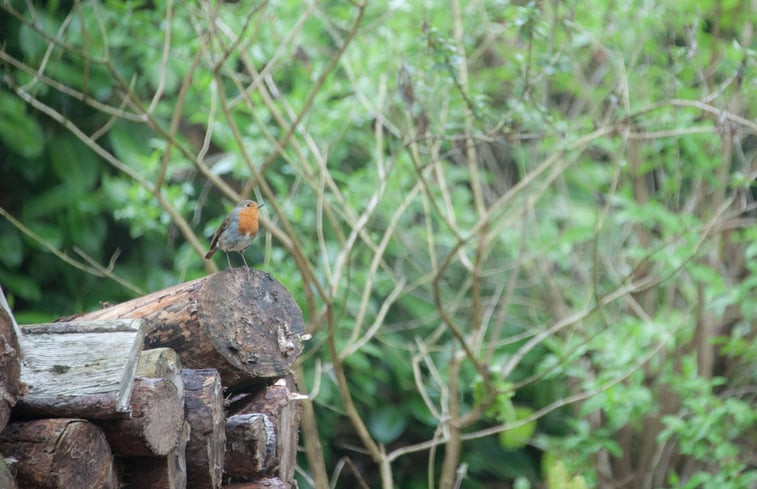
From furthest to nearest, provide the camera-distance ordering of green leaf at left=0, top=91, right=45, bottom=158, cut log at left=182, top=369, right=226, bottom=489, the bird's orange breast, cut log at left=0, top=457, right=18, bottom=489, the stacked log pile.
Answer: green leaf at left=0, top=91, right=45, bottom=158, the bird's orange breast, cut log at left=182, top=369, right=226, bottom=489, the stacked log pile, cut log at left=0, top=457, right=18, bottom=489

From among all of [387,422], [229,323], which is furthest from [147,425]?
[387,422]

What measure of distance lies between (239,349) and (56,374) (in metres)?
0.52

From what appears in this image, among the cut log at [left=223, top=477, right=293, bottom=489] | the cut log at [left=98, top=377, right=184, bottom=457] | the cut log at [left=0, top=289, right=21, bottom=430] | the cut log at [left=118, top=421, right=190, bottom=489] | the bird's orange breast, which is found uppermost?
the cut log at [left=0, top=289, right=21, bottom=430]

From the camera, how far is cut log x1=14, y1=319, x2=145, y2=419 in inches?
77.9

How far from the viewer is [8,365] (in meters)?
1.93

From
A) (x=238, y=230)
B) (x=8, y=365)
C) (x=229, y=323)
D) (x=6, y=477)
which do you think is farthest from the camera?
(x=238, y=230)

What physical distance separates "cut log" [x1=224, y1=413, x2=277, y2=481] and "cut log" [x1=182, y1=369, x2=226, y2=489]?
0.16 meters

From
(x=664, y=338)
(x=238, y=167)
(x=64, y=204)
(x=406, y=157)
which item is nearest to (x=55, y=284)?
(x=64, y=204)

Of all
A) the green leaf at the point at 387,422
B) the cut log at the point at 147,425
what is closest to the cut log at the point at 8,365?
the cut log at the point at 147,425

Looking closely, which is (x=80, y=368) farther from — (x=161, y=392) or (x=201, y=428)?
(x=201, y=428)

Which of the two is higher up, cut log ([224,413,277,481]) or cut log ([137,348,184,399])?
cut log ([137,348,184,399])

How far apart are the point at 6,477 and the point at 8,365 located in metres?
0.23

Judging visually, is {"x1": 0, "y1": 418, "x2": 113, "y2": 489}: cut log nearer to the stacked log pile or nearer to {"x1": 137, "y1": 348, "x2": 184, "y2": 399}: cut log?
the stacked log pile

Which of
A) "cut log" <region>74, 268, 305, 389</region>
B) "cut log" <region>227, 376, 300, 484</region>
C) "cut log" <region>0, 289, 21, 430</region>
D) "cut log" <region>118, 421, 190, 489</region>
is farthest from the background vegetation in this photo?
"cut log" <region>0, 289, 21, 430</region>
